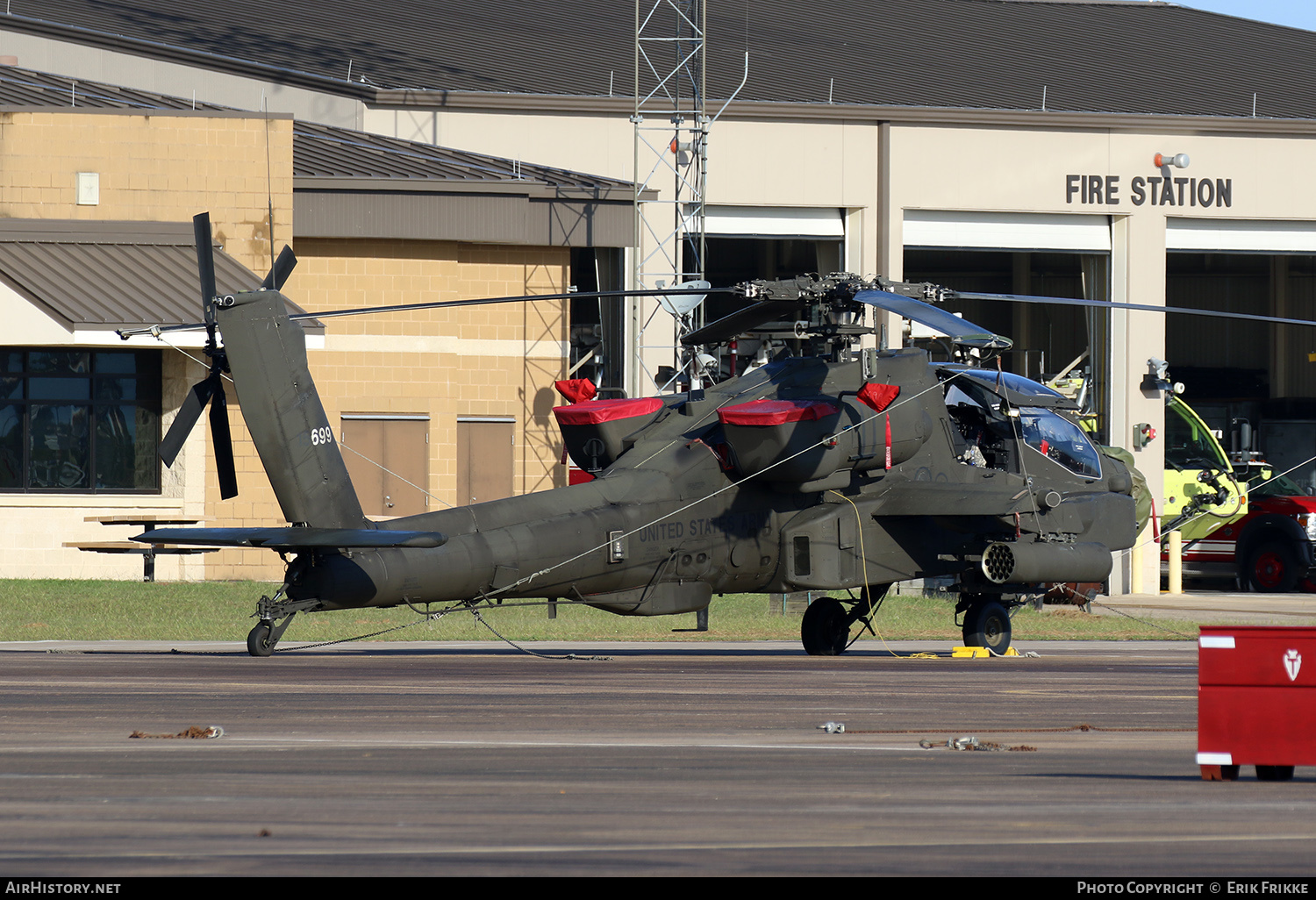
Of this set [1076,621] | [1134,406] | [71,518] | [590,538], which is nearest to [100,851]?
[590,538]

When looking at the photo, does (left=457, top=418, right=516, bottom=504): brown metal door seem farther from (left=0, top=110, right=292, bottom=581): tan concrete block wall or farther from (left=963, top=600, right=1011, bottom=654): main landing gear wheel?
(left=963, top=600, right=1011, bottom=654): main landing gear wheel

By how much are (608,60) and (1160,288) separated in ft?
51.2

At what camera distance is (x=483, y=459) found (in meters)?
39.3

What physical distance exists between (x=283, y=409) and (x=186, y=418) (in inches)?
34.4

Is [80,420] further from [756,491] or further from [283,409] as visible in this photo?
[283,409]

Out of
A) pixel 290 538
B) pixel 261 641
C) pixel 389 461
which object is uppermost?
pixel 389 461

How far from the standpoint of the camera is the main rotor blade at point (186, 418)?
15.0 m

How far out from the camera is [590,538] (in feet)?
57.0

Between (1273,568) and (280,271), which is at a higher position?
(280,271)

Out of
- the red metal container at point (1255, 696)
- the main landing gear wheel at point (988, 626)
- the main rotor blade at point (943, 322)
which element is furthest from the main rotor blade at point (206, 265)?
the main landing gear wheel at point (988, 626)

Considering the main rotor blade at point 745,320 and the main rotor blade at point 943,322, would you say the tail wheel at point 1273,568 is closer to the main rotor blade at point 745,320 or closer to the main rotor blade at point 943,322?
the main rotor blade at point 745,320

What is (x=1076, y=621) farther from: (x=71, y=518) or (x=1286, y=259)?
(x=1286, y=259)

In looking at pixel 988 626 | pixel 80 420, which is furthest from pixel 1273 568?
pixel 80 420

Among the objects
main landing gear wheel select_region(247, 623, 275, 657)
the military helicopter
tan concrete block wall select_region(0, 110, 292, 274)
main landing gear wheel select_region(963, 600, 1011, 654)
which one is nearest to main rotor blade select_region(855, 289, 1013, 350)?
the military helicopter
